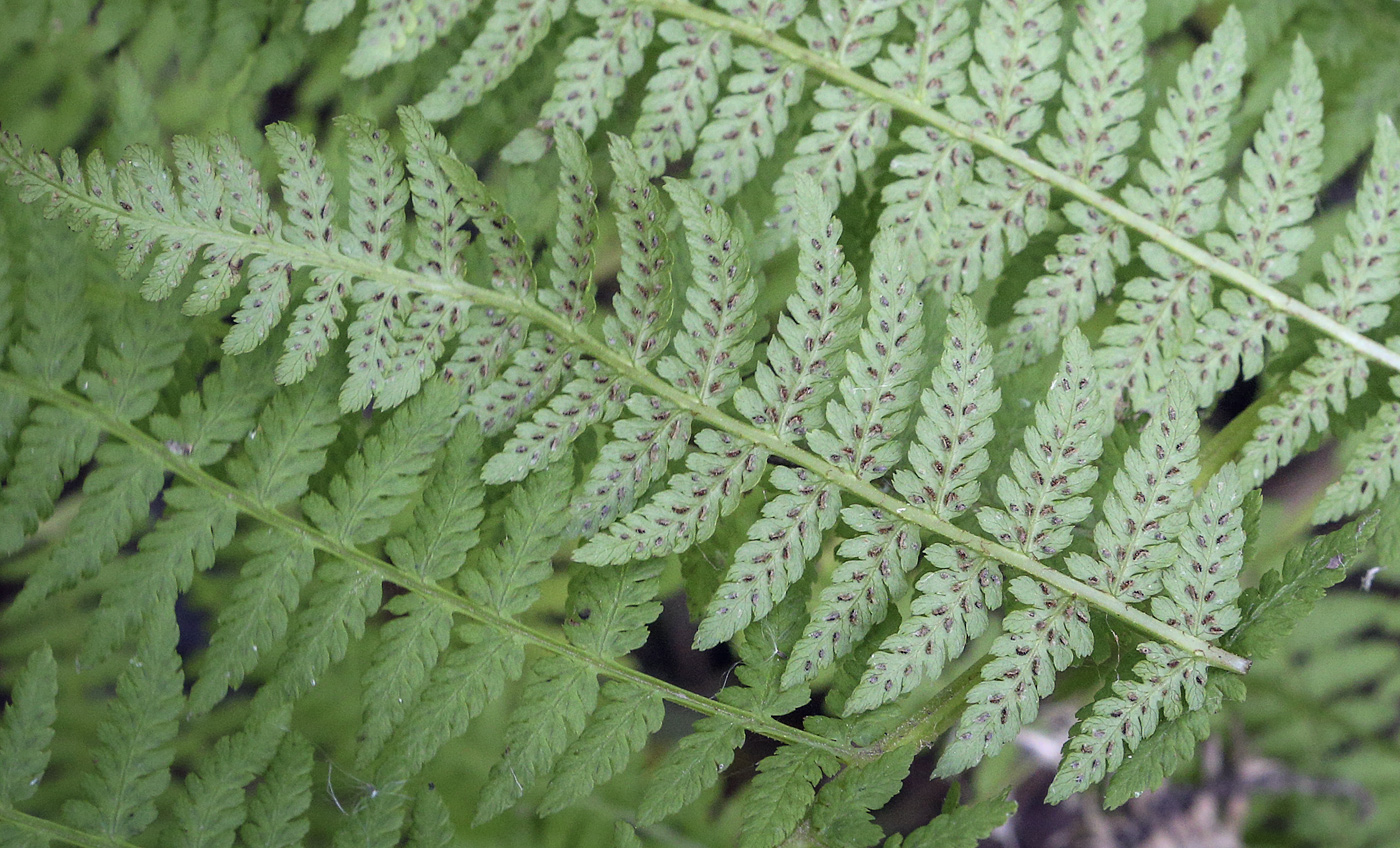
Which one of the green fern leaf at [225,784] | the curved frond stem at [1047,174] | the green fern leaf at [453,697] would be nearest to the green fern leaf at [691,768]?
the green fern leaf at [453,697]

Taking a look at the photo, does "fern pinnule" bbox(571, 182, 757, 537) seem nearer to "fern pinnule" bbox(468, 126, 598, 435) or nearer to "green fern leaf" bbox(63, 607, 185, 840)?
"fern pinnule" bbox(468, 126, 598, 435)

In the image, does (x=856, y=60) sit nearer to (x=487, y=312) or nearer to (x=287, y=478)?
(x=487, y=312)

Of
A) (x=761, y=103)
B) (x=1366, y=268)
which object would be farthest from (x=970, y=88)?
(x=1366, y=268)

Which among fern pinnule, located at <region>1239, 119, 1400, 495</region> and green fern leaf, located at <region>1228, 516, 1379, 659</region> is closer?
green fern leaf, located at <region>1228, 516, 1379, 659</region>

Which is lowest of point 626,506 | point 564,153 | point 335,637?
point 335,637

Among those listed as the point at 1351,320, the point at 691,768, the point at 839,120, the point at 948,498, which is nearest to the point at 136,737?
the point at 691,768

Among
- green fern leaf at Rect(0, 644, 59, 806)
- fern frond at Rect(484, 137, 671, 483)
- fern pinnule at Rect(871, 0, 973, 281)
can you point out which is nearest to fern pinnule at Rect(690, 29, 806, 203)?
fern pinnule at Rect(871, 0, 973, 281)

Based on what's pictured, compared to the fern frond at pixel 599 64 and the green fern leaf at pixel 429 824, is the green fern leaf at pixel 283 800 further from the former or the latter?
the fern frond at pixel 599 64

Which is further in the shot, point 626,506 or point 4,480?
point 4,480
